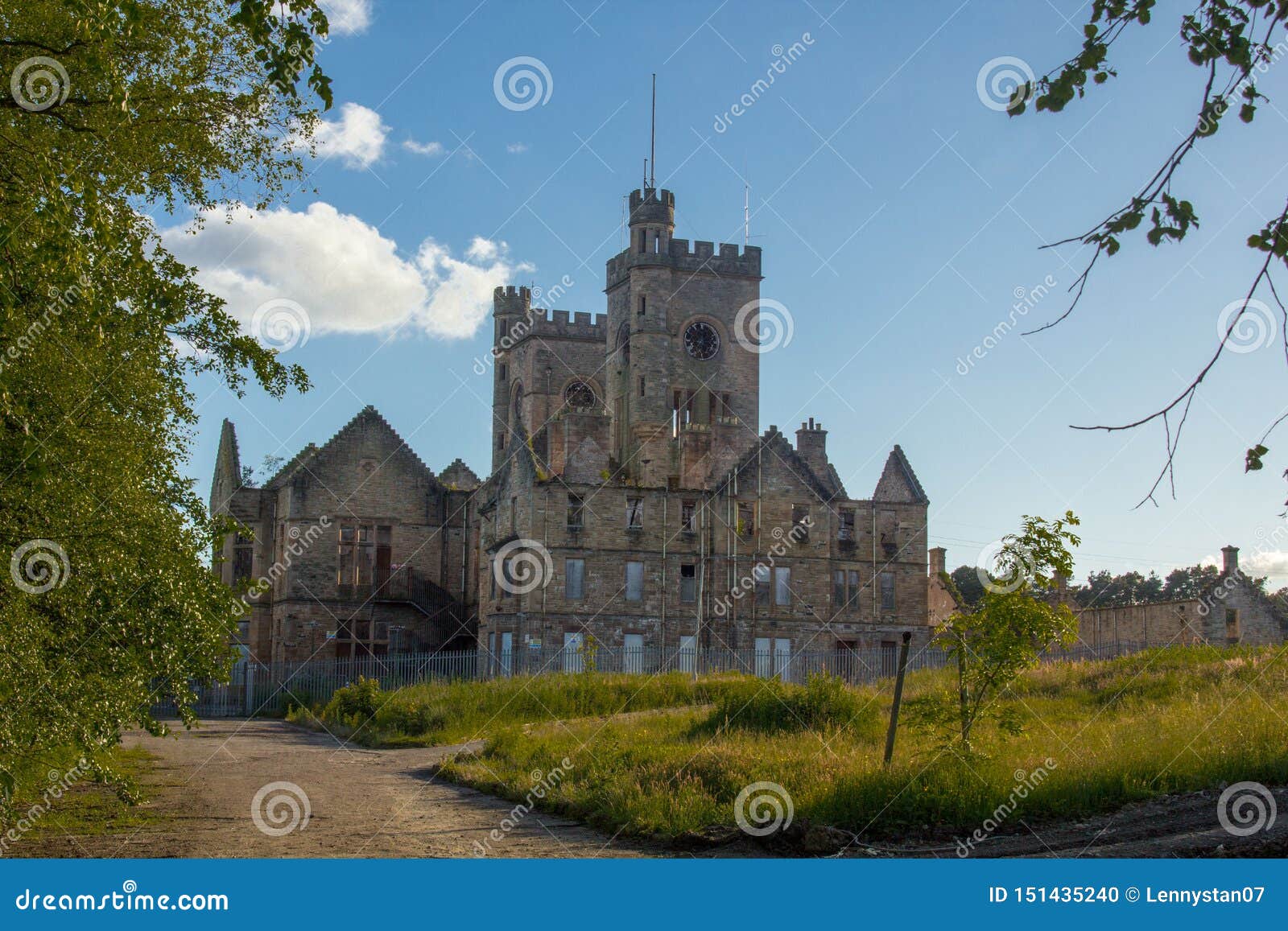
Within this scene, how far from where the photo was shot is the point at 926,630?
46750 millimetres

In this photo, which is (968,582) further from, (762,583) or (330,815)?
(330,815)

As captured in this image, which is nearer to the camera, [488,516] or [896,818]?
[896,818]

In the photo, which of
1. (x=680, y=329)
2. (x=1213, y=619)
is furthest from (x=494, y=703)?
(x=680, y=329)

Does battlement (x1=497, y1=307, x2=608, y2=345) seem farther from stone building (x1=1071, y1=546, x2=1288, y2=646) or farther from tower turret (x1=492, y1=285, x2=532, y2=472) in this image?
stone building (x1=1071, y1=546, x2=1288, y2=646)

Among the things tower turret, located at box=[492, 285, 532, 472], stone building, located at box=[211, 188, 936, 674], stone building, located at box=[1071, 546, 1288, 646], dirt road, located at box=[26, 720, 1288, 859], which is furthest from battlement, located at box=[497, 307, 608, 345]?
dirt road, located at box=[26, 720, 1288, 859]

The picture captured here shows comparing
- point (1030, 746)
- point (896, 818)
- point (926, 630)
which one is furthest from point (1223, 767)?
point (926, 630)

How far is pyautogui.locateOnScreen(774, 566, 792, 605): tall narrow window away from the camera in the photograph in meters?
45.2

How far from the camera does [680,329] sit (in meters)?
59.7

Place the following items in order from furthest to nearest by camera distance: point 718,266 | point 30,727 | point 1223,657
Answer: point 718,266 → point 1223,657 → point 30,727

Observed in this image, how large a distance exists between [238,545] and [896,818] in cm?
4414

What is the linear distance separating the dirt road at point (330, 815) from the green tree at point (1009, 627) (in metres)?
5.03

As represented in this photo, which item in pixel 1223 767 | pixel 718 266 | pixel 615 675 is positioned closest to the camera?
pixel 1223 767

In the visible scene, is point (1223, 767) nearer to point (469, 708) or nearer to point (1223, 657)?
point (1223, 657)

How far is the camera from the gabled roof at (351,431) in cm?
4856
